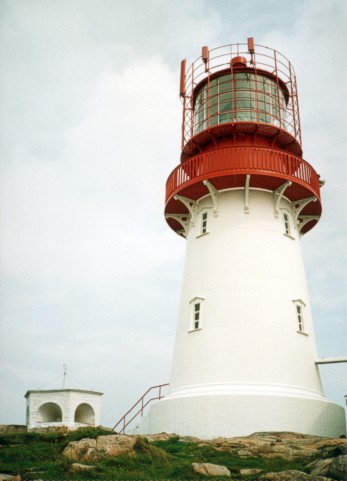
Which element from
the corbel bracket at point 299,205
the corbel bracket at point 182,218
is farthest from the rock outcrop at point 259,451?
the corbel bracket at point 182,218

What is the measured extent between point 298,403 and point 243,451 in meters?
4.49

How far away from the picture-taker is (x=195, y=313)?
23.8 meters

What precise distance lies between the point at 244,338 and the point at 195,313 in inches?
101

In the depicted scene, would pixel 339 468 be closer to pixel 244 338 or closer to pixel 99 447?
pixel 99 447

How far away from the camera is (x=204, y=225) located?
25.6 meters

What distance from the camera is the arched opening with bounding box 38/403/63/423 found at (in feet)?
103

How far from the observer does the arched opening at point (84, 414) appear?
3176 cm

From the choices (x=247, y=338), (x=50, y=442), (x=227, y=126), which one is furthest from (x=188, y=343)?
(x=227, y=126)

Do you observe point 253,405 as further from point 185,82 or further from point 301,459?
point 185,82

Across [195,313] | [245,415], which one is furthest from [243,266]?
[245,415]

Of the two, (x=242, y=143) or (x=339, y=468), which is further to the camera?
(x=242, y=143)

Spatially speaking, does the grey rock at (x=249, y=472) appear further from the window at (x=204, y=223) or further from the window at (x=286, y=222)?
the window at (x=286, y=222)

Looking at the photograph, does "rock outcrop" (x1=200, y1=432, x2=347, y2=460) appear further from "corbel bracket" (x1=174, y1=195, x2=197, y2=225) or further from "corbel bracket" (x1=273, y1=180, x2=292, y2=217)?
"corbel bracket" (x1=174, y1=195, x2=197, y2=225)

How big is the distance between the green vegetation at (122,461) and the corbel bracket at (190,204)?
10.7 meters
